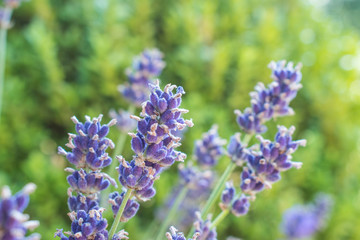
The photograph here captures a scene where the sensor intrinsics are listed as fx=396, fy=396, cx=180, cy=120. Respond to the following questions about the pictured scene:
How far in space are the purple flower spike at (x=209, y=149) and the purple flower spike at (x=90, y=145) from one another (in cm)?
38

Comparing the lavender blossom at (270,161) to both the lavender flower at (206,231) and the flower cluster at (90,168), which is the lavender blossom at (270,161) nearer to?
the lavender flower at (206,231)

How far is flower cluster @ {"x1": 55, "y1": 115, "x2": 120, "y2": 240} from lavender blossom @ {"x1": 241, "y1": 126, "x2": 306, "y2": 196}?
25 cm

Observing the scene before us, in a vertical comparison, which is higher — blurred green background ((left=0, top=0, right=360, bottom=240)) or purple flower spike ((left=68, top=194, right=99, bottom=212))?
blurred green background ((left=0, top=0, right=360, bottom=240))

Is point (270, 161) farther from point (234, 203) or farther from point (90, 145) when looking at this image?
point (90, 145)

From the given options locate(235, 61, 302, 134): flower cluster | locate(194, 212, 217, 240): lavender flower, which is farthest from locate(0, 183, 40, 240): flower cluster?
locate(235, 61, 302, 134): flower cluster

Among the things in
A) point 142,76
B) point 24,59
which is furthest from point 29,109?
point 142,76

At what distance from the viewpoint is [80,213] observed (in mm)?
501

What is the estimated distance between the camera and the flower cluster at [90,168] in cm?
50

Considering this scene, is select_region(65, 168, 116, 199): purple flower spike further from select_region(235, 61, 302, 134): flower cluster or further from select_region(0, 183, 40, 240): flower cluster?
select_region(235, 61, 302, 134): flower cluster

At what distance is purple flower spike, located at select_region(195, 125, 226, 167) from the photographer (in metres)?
Answer: 0.88

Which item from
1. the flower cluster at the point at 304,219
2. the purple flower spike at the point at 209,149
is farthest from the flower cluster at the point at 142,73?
the flower cluster at the point at 304,219

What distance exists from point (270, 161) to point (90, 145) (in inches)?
11.5

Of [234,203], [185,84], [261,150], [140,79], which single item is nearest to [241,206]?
[234,203]

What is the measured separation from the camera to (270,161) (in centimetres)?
64
